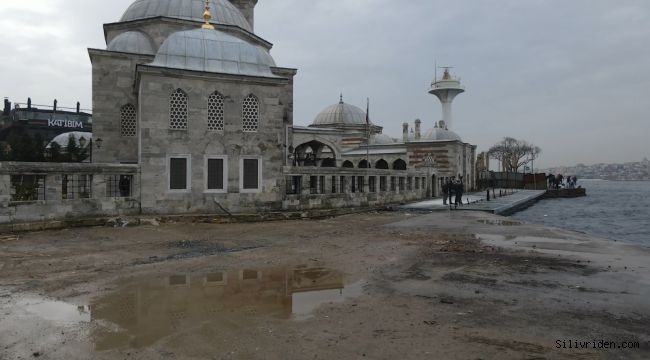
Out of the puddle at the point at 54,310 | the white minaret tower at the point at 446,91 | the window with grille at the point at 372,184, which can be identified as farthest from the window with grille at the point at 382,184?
the white minaret tower at the point at 446,91

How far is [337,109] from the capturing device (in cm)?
4344

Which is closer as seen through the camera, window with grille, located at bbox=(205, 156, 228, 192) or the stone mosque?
the stone mosque

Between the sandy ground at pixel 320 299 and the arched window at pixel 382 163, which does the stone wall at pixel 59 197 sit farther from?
the arched window at pixel 382 163

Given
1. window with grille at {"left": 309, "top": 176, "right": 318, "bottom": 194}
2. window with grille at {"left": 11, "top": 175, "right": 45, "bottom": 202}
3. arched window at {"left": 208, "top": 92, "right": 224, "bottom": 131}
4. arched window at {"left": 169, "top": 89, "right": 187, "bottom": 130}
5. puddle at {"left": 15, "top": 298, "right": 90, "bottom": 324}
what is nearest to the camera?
puddle at {"left": 15, "top": 298, "right": 90, "bottom": 324}

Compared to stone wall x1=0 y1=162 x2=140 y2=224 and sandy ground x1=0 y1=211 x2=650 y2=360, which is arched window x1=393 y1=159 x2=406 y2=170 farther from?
sandy ground x1=0 y1=211 x2=650 y2=360

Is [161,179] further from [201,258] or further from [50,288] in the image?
[50,288]

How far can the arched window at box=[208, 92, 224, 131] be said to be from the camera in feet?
50.8

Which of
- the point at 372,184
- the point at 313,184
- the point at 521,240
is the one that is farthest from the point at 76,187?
the point at 521,240

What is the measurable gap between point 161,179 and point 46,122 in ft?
147

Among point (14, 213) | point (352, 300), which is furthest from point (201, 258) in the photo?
point (14, 213)

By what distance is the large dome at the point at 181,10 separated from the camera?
2123cm

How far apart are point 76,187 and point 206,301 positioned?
10950 mm

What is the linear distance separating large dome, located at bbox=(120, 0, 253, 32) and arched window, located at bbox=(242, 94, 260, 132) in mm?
7010

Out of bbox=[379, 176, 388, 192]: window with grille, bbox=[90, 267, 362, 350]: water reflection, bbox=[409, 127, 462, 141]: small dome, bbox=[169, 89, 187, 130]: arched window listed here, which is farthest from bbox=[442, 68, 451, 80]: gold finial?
bbox=[90, 267, 362, 350]: water reflection
